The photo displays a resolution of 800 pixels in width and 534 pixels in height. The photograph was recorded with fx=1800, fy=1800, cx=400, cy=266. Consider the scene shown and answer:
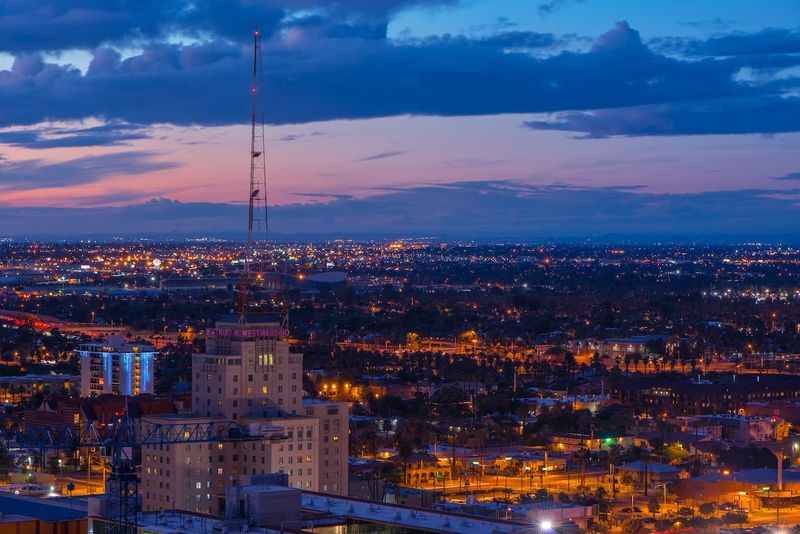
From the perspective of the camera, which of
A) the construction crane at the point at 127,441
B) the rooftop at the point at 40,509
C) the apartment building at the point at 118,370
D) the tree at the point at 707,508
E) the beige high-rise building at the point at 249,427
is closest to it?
the construction crane at the point at 127,441

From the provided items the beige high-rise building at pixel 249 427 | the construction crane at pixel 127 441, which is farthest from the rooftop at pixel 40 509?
the beige high-rise building at pixel 249 427

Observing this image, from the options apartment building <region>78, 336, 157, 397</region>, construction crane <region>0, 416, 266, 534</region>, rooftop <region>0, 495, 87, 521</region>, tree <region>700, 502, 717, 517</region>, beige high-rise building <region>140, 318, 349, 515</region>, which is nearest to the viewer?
construction crane <region>0, 416, 266, 534</region>

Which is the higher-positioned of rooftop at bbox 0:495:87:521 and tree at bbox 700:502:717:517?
rooftop at bbox 0:495:87:521

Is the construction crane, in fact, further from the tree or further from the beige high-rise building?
the tree

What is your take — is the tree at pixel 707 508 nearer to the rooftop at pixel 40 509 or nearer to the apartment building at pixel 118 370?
the rooftop at pixel 40 509

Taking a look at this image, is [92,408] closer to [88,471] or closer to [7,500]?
[88,471]

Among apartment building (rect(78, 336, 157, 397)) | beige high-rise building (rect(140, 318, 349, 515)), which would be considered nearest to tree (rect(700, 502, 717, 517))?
beige high-rise building (rect(140, 318, 349, 515))

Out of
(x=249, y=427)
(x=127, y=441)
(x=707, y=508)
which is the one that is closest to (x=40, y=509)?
(x=127, y=441)
